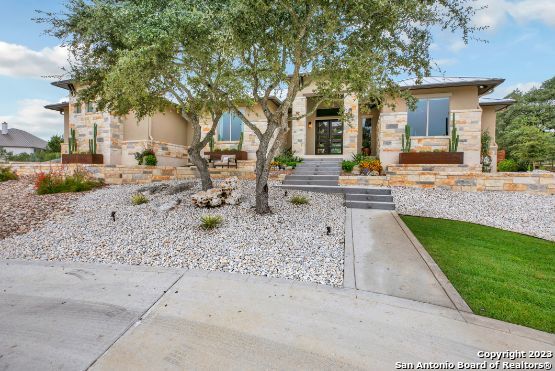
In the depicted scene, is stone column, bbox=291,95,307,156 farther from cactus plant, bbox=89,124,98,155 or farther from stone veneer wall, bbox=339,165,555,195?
cactus plant, bbox=89,124,98,155

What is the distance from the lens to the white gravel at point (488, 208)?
769 cm

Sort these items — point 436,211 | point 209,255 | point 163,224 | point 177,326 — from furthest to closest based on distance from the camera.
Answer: point 436,211 → point 163,224 → point 209,255 → point 177,326

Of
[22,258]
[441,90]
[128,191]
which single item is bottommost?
[22,258]

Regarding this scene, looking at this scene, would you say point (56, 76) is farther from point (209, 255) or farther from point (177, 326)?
point (177, 326)

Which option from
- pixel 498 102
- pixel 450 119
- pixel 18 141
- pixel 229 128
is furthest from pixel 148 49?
pixel 18 141

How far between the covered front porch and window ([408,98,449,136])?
2539 millimetres

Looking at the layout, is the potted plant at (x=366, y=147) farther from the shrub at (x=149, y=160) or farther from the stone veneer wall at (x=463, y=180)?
the shrub at (x=149, y=160)

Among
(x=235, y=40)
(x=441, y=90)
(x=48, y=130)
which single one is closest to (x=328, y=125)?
(x=441, y=90)

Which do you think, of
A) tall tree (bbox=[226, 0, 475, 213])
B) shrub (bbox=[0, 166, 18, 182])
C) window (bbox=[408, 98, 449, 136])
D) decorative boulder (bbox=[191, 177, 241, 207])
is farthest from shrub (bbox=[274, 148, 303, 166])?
shrub (bbox=[0, 166, 18, 182])

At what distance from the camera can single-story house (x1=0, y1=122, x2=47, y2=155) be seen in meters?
38.2

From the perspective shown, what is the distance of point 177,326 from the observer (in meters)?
2.90

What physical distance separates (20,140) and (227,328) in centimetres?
5189

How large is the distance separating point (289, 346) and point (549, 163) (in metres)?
27.5

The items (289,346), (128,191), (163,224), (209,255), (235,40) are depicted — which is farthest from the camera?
(128,191)
